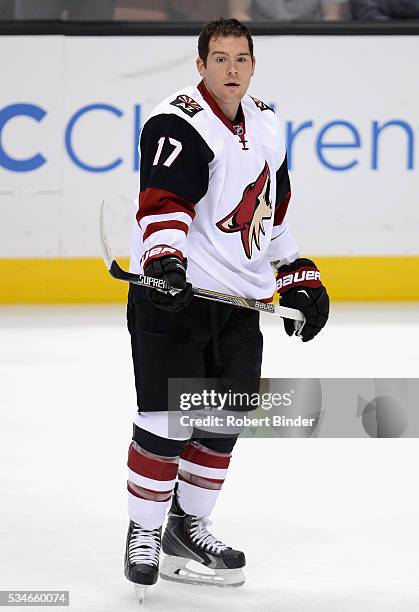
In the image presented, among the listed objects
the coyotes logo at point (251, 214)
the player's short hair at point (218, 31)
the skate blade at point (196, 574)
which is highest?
the player's short hair at point (218, 31)

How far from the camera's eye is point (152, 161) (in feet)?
7.98

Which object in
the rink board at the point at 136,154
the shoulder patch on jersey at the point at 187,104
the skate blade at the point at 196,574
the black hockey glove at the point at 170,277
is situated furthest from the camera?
the rink board at the point at 136,154

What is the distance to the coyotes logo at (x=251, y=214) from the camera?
2498 millimetres

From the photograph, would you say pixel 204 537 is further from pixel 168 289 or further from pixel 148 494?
pixel 168 289

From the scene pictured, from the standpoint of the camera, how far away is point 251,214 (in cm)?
253

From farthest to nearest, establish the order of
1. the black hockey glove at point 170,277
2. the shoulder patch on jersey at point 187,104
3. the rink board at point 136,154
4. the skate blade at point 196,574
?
the rink board at point 136,154 → the skate blade at point 196,574 → the shoulder patch on jersey at point 187,104 → the black hockey glove at point 170,277

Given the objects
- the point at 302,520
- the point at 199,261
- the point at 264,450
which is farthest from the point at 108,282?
the point at 199,261

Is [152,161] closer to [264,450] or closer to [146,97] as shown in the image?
[264,450]

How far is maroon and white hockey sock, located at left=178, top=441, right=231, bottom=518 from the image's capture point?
2654 millimetres

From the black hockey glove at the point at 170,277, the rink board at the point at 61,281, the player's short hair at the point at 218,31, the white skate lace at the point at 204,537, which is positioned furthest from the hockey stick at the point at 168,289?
the rink board at the point at 61,281

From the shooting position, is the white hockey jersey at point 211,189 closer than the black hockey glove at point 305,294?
Yes

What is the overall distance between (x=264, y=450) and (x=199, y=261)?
1217 millimetres

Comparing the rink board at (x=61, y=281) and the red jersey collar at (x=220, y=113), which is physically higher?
the red jersey collar at (x=220, y=113)

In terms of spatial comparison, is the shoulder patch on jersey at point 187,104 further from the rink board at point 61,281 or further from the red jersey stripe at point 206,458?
the rink board at point 61,281
